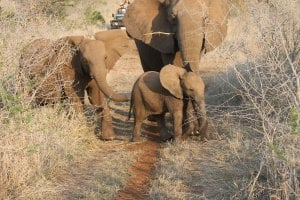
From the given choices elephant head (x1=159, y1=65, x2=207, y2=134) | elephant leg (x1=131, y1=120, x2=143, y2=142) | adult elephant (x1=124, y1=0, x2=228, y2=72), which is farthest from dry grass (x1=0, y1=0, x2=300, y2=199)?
adult elephant (x1=124, y1=0, x2=228, y2=72)

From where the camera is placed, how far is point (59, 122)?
7738 mm

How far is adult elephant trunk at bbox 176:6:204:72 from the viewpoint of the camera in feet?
28.0

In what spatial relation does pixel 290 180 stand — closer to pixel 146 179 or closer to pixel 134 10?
pixel 146 179

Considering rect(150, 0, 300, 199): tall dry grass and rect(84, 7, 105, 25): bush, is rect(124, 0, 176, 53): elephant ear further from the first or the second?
rect(84, 7, 105, 25): bush

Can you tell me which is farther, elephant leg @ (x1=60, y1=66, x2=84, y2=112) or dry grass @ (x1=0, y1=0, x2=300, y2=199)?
elephant leg @ (x1=60, y1=66, x2=84, y2=112)

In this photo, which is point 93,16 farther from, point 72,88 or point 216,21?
point 72,88

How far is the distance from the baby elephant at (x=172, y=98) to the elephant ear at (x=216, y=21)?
0.95 meters

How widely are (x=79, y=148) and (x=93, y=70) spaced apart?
1.17m

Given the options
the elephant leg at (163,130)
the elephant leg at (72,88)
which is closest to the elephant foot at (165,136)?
the elephant leg at (163,130)

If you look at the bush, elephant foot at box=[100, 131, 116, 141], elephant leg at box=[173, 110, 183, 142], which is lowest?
the bush

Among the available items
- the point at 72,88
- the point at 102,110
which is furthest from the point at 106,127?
the point at 72,88

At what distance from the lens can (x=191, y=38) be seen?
28.4 ft

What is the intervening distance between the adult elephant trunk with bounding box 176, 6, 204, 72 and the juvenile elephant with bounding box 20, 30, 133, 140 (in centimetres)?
96

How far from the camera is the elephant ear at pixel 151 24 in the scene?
9.51 m
